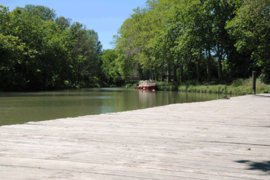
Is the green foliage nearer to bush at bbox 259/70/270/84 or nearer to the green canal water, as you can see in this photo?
bush at bbox 259/70/270/84

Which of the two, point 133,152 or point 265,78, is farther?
point 265,78

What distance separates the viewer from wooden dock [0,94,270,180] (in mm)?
2871

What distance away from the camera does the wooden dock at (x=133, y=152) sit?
2871mm

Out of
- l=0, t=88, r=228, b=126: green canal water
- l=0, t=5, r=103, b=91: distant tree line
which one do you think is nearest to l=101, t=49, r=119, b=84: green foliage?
l=0, t=5, r=103, b=91: distant tree line

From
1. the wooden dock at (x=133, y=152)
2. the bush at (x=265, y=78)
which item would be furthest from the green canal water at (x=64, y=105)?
the bush at (x=265, y=78)

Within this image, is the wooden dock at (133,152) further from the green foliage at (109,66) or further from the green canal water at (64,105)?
the green foliage at (109,66)

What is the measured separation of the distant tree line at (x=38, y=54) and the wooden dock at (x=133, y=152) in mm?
33728

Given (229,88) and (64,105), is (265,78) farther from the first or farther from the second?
(64,105)

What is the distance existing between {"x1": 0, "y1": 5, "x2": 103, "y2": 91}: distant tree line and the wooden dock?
3373cm

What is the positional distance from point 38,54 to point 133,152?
4488 cm

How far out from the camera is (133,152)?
12.2 ft

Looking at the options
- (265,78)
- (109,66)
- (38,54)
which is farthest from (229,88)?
(109,66)

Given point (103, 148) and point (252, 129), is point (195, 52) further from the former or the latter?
point (103, 148)

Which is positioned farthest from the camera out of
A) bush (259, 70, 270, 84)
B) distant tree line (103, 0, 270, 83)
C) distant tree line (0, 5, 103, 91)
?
distant tree line (0, 5, 103, 91)
